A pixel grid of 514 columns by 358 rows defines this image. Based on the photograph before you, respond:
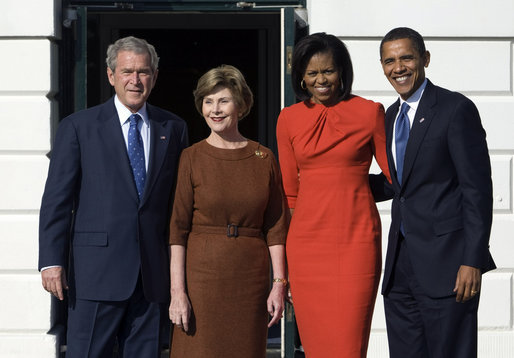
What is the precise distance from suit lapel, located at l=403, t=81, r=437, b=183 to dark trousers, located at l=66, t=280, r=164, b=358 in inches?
51.3

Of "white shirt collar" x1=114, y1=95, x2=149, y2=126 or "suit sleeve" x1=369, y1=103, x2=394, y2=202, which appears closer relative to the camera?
"suit sleeve" x1=369, y1=103, x2=394, y2=202

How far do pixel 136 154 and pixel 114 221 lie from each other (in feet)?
1.06

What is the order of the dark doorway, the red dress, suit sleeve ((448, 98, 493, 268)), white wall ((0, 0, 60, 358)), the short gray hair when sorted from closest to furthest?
suit sleeve ((448, 98, 493, 268))
the red dress
the short gray hair
white wall ((0, 0, 60, 358))
the dark doorway

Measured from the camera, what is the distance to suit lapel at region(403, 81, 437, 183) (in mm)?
3924

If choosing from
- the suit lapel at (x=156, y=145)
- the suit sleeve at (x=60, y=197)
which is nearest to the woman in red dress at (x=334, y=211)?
the suit lapel at (x=156, y=145)

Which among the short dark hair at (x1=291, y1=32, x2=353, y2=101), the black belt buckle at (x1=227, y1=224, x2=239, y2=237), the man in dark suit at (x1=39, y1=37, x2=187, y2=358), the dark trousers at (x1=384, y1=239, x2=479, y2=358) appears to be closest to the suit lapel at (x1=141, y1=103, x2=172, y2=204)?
the man in dark suit at (x1=39, y1=37, x2=187, y2=358)

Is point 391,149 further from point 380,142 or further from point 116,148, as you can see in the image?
point 116,148

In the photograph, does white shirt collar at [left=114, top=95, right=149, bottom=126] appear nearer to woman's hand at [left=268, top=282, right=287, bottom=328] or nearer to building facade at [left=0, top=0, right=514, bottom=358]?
woman's hand at [left=268, top=282, right=287, bottom=328]

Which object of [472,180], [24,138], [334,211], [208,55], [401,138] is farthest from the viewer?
→ [208,55]

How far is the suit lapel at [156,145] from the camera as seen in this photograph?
→ 3945 mm

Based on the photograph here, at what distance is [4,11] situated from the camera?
5895 mm

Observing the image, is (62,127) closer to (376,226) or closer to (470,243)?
(376,226)

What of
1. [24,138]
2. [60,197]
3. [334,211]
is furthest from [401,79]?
[24,138]

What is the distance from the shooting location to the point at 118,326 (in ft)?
13.2
